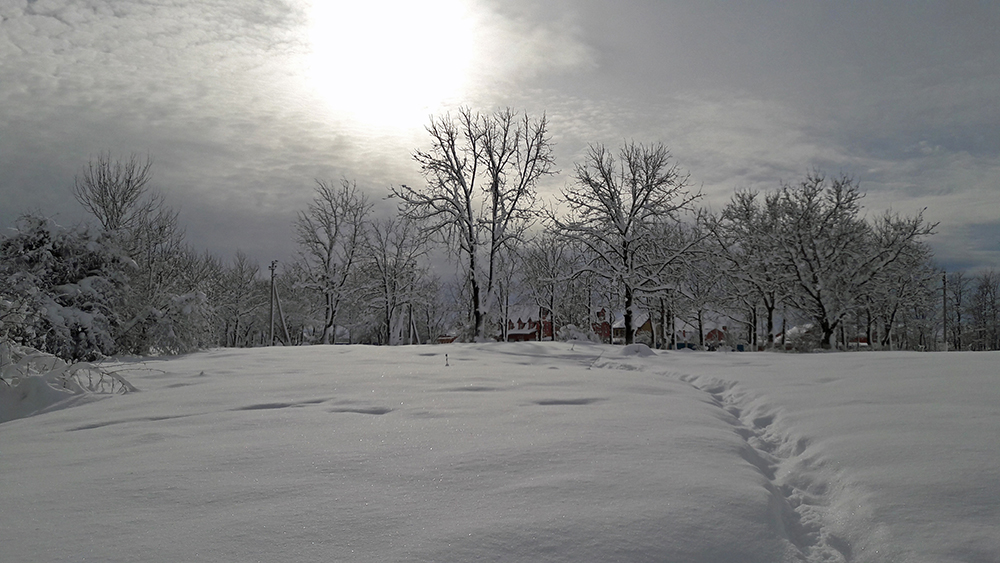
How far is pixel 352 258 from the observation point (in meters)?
34.0

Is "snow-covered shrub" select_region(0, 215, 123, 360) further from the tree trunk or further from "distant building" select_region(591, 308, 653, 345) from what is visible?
"distant building" select_region(591, 308, 653, 345)

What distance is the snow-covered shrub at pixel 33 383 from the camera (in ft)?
15.0

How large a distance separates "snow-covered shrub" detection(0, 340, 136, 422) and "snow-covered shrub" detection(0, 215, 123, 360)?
3.89 metres

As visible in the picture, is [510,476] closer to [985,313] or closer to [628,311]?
[628,311]

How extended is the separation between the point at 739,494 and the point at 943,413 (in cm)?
211

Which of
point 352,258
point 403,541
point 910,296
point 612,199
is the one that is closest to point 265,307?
point 352,258

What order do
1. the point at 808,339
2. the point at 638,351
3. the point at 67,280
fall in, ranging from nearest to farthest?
1. the point at 67,280
2. the point at 638,351
3. the point at 808,339

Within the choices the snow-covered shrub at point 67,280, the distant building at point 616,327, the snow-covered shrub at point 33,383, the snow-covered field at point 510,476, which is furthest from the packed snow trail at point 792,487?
the distant building at point 616,327

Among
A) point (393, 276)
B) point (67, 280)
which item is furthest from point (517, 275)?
point (67, 280)

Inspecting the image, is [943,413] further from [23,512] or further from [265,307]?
[265,307]

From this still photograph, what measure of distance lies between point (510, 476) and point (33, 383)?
4762 millimetres

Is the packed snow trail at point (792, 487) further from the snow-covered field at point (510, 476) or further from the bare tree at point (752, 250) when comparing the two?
the bare tree at point (752, 250)

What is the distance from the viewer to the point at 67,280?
32.7ft

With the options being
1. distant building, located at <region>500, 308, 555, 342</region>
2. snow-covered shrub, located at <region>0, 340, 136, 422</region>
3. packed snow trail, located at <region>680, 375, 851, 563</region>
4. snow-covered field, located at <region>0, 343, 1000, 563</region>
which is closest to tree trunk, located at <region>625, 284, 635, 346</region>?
snow-covered field, located at <region>0, 343, 1000, 563</region>
